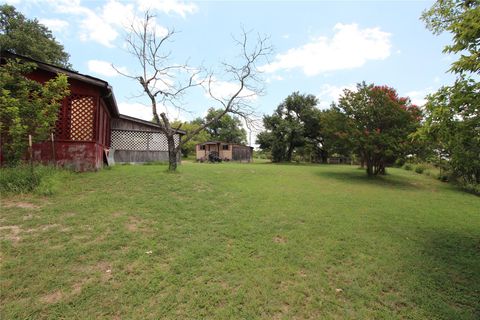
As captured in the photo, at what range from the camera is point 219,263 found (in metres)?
3.23

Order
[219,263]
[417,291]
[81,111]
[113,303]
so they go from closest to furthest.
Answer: [113,303] → [417,291] → [219,263] → [81,111]

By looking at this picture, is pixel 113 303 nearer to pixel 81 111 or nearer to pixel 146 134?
pixel 81 111

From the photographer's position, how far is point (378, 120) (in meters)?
12.0

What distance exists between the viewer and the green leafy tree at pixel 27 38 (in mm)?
17938

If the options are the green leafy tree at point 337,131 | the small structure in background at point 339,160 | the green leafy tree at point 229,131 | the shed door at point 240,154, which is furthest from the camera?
the green leafy tree at point 229,131

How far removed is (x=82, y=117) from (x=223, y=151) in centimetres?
2110

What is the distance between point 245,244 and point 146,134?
1332 centimetres

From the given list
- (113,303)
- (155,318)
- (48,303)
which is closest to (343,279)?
(155,318)

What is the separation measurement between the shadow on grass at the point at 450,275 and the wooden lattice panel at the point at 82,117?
369 inches

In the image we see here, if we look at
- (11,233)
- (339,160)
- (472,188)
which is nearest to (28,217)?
(11,233)

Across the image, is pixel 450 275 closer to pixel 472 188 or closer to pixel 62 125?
pixel 62 125

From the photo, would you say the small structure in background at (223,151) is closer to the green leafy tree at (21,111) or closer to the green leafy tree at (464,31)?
the green leafy tree at (21,111)

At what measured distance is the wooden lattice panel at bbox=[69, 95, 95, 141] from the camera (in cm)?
778

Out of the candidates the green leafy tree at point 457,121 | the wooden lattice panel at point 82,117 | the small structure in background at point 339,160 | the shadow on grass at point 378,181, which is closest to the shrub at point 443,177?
the shadow on grass at point 378,181
